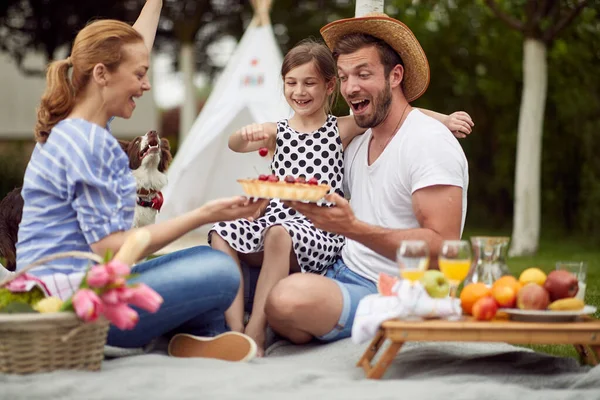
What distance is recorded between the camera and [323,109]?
4.50 metres

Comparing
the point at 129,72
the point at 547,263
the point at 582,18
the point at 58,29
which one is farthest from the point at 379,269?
the point at 58,29

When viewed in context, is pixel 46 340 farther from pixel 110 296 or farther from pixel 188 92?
pixel 188 92

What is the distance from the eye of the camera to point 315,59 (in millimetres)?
4375

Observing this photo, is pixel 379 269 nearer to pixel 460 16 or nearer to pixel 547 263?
pixel 547 263

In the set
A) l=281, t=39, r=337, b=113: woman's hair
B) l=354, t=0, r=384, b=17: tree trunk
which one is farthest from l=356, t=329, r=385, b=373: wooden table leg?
l=354, t=0, r=384, b=17: tree trunk

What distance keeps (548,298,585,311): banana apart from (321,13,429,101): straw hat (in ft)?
4.12

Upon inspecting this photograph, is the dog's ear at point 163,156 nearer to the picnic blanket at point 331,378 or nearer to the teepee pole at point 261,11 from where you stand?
the picnic blanket at point 331,378

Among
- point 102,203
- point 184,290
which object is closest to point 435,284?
point 184,290

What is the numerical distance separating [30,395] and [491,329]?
1.46 m

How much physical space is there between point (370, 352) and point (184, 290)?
2.31 feet

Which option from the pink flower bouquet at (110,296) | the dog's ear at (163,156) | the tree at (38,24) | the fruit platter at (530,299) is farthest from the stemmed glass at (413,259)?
the tree at (38,24)

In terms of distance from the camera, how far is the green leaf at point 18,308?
10.2 ft

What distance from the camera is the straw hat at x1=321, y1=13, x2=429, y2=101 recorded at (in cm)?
405

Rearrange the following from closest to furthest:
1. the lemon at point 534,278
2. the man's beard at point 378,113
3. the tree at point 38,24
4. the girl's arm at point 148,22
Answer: the lemon at point 534,278, the man's beard at point 378,113, the girl's arm at point 148,22, the tree at point 38,24
